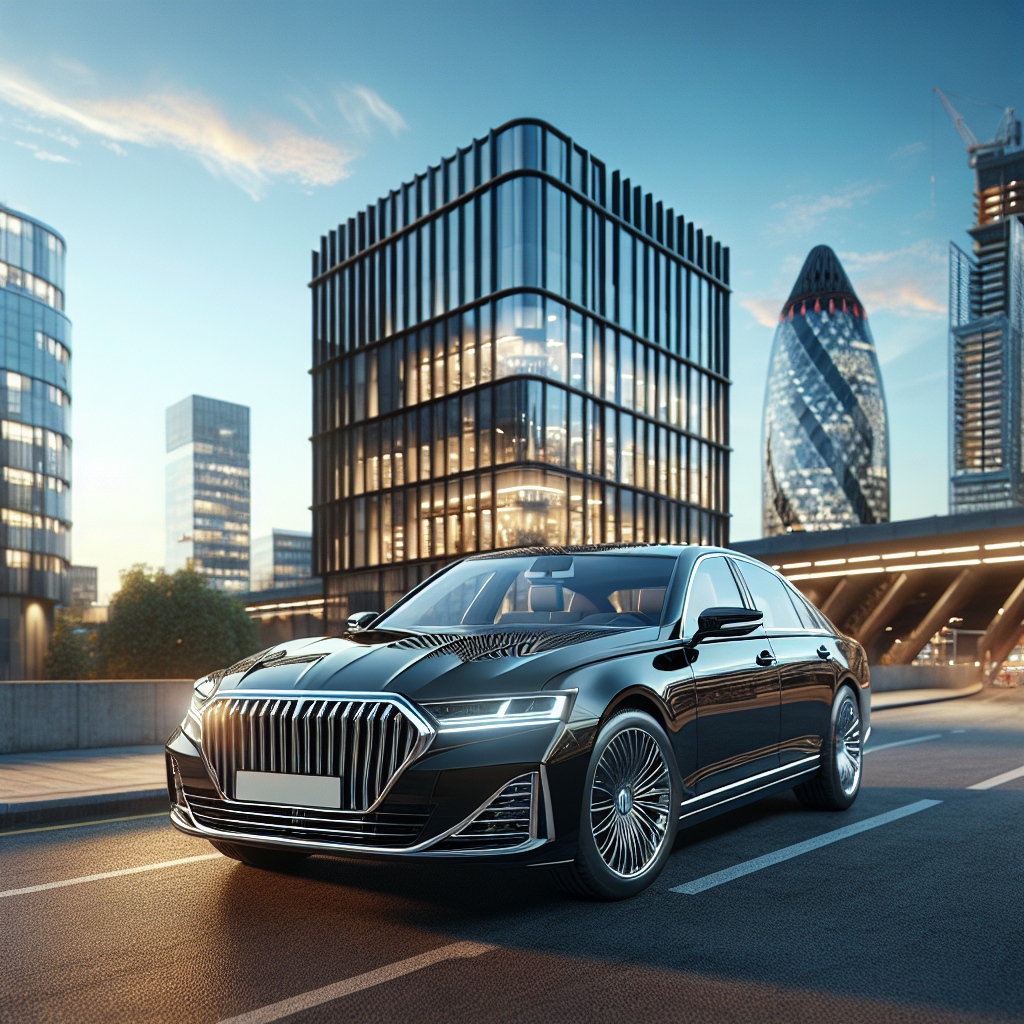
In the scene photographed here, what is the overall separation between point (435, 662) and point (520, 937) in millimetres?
1125

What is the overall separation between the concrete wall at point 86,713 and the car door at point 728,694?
7671 mm

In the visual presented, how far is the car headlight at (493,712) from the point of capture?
13.1 feet

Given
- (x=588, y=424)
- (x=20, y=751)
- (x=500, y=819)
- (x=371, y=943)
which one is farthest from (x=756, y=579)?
(x=588, y=424)

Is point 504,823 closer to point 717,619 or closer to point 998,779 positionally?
point 717,619

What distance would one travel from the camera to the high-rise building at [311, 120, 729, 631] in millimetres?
40688

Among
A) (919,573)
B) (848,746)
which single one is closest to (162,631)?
(919,573)

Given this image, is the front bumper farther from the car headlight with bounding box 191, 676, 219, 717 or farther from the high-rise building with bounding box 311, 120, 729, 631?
the high-rise building with bounding box 311, 120, 729, 631

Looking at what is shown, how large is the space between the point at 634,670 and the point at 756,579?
6.95 ft

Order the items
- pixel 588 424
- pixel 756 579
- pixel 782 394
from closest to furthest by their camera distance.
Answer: pixel 756 579
pixel 588 424
pixel 782 394

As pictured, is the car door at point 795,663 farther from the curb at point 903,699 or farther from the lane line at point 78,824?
the curb at point 903,699

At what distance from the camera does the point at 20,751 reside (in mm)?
10711

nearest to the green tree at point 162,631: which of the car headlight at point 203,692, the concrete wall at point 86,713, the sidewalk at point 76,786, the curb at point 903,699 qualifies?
the curb at point 903,699

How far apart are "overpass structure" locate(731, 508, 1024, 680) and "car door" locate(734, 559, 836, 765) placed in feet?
153

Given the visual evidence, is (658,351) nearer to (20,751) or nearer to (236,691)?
(20,751)
